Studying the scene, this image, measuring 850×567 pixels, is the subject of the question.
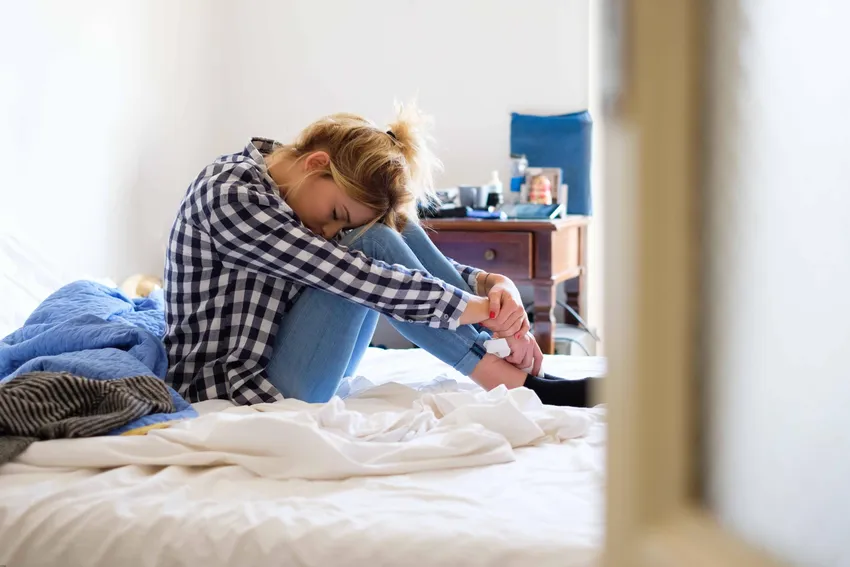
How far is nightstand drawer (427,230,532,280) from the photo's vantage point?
229cm

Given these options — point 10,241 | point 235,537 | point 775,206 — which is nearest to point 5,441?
point 235,537

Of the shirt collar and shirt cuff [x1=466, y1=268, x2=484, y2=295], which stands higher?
the shirt collar

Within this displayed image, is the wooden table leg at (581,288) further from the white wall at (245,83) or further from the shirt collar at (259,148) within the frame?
the shirt collar at (259,148)

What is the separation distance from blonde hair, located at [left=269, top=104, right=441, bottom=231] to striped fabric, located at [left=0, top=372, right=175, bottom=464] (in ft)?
1.51

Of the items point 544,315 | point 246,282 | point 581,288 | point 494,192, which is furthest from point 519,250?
point 246,282

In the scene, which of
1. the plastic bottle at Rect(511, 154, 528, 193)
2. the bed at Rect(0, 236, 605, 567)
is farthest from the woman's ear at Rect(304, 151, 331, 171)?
the plastic bottle at Rect(511, 154, 528, 193)

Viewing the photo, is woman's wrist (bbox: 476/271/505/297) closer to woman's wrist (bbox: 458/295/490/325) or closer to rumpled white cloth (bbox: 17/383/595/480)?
woman's wrist (bbox: 458/295/490/325)

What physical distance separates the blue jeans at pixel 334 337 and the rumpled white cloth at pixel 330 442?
216mm

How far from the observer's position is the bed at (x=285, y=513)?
2.84 feet

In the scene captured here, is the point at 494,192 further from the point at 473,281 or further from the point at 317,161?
the point at 317,161

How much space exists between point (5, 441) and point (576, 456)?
0.70 meters

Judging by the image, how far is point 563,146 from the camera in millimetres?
2748

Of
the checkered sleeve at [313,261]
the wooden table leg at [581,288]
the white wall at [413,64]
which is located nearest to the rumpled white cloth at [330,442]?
the checkered sleeve at [313,261]

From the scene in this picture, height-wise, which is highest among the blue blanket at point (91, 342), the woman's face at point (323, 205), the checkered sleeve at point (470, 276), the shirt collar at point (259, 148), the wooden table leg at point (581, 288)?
the shirt collar at point (259, 148)
